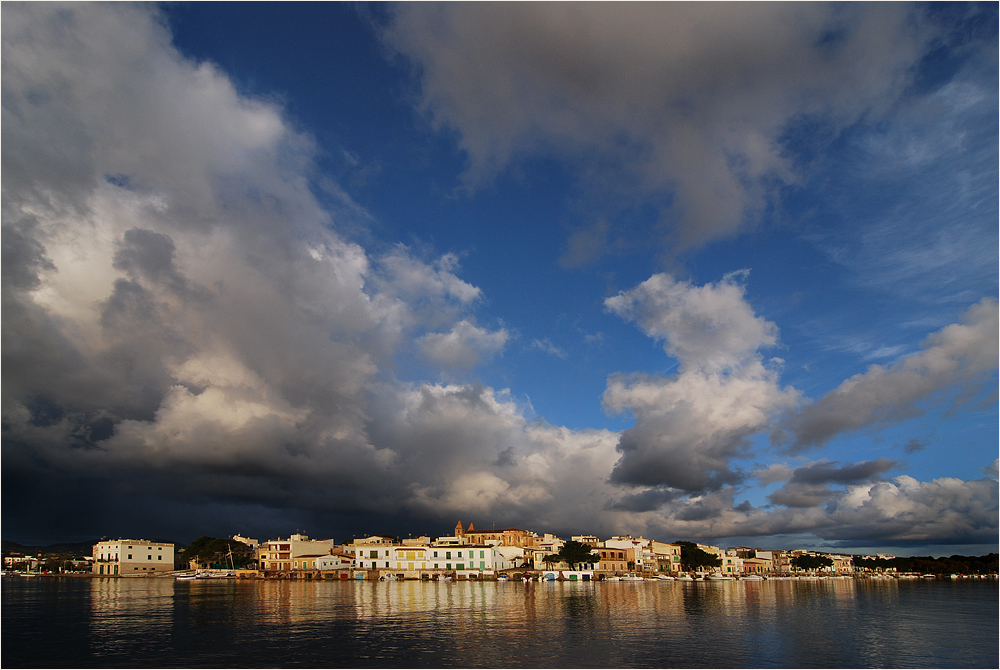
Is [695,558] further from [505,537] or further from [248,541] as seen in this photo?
[248,541]

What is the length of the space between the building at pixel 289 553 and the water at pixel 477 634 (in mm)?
70099

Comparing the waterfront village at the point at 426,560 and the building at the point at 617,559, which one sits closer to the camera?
the waterfront village at the point at 426,560

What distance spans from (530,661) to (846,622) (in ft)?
130

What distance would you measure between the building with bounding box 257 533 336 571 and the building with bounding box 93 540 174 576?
31961mm

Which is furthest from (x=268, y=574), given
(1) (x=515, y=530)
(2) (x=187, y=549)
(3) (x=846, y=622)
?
(3) (x=846, y=622)

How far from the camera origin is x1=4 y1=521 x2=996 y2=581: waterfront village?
12700 centimetres

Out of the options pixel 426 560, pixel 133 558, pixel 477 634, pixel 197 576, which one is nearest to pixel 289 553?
pixel 197 576

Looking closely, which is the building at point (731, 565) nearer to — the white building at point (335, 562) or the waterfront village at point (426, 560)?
the waterfront village at point (426, 560)

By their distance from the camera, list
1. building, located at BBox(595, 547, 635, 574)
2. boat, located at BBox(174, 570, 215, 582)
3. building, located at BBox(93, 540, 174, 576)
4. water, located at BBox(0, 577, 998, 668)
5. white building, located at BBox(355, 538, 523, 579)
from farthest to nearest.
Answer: building, located at BBox(93, 540, 174, 576)
building, located at BBox(595, 547, 635, 574)
boat, located at BBox(174, 570, 215, 582)
white building, located at BBox(355, 538, 523, 579)
water, located at BBox(0, 577, 998, 668)

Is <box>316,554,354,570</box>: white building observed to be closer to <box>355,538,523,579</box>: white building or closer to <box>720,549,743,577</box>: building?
<box>355,538,523,579</box>: white building

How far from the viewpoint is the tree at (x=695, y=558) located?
171 meters

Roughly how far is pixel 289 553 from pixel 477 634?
113909mm

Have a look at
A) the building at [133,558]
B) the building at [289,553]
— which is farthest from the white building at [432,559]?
the building at [133,558]

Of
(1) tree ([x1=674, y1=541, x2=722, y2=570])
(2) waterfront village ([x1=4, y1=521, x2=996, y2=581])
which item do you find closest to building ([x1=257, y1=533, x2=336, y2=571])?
(2) waterfront village ([x1=4, y1=521, x2=996, y2=581])
